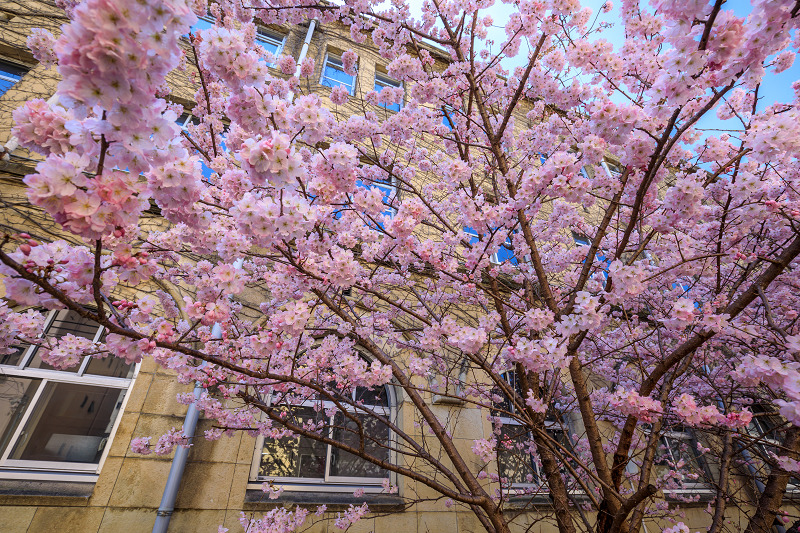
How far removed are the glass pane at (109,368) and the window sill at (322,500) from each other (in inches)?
81.2

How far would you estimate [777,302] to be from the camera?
4727 mm

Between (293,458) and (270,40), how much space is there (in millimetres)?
9781

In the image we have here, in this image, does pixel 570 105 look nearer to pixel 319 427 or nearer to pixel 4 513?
pixel 319 427

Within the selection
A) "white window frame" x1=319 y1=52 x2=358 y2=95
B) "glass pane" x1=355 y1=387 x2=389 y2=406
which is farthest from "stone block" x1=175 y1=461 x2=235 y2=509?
"white window frame" x1=319 y1=52 x2=358 y2=95

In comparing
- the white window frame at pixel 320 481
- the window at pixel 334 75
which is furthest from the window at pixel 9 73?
the white window frame at pixel 320 481

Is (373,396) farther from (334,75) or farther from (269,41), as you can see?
(269,41)

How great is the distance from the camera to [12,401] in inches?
140

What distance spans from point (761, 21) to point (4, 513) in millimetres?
6655

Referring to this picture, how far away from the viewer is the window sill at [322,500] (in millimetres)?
3768

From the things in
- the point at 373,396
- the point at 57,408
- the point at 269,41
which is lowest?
the point at 57,408

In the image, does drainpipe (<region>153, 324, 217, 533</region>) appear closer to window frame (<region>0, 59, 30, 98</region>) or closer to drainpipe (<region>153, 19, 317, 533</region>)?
drainpipe (<region>153, 19, 317, 533</region>)

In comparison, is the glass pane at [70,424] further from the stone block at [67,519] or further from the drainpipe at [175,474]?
the drainpipe at [175,474]

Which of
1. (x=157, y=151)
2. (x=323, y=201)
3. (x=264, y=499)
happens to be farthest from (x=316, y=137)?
(x=264, y=499)

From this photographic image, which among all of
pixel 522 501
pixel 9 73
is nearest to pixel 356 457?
pixel 522 501
